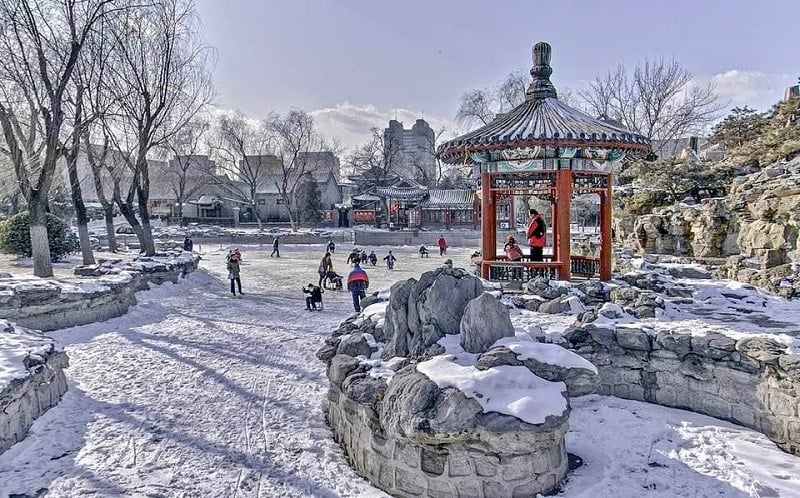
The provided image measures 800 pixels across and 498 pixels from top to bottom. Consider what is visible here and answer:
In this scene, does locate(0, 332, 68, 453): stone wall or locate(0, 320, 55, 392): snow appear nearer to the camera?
locate(0, 332, 68, 453): stone wall

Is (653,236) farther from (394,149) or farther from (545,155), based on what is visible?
(394,149)

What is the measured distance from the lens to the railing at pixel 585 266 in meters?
10.3

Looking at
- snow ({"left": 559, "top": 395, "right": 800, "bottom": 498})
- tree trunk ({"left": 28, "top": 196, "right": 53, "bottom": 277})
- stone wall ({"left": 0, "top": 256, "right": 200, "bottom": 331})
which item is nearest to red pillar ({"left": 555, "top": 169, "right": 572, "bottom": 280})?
snow ({"left": 559, "top": 395, "right": 800, "bottom": 498})

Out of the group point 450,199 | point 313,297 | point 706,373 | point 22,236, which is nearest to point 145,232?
point 22,236

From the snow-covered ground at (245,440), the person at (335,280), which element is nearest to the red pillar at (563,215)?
the snow-covered ground at (245,440)

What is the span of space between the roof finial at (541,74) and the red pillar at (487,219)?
6.69 ft

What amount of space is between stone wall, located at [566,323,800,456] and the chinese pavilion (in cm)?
318

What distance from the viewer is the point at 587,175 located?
9.23 m

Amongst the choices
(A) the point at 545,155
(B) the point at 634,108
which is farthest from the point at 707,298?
(B) the point at 634,108

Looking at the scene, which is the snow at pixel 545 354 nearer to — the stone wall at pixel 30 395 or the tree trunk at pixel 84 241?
the stone wall at pixel 30 395

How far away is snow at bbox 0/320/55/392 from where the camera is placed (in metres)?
5.14

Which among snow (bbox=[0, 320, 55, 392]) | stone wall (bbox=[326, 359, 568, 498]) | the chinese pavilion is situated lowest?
stone wall (bbox=[326, 359, 568, 498])

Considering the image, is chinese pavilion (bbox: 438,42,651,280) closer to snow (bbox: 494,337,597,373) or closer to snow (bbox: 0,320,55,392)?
snow (bbox: 494,337,597,373)

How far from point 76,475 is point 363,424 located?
8.37 ft
